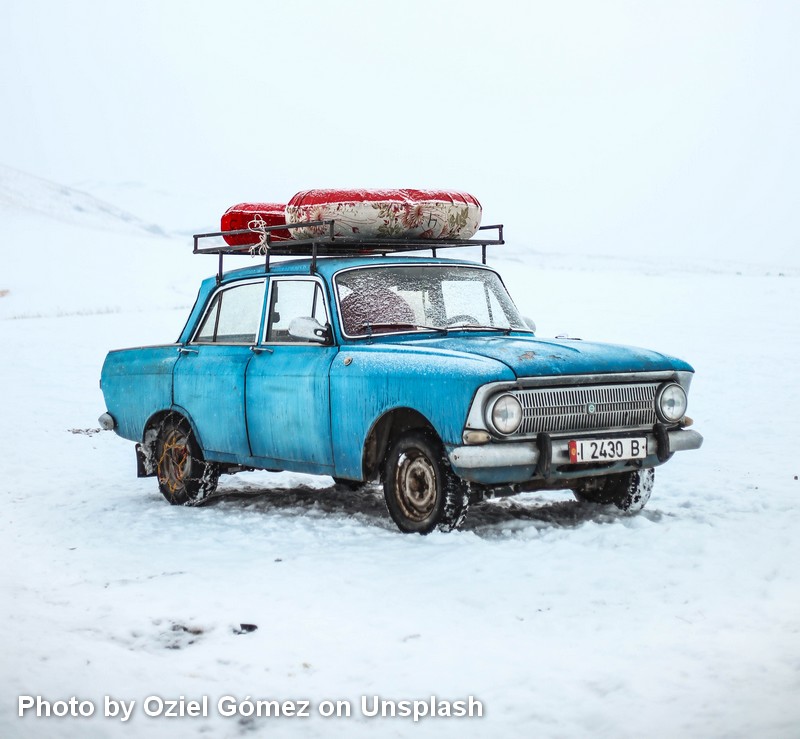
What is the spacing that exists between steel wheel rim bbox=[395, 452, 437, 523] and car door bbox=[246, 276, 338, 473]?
2.09 ft

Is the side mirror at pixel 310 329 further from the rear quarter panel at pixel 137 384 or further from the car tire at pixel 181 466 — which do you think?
the rear quarter panel at pixel 137 384

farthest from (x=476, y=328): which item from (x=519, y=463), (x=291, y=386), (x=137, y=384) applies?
(x=137, y=384)

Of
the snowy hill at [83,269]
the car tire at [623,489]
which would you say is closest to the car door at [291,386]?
the car tire at [623,489]

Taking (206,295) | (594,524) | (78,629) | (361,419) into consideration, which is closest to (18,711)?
(78,629)

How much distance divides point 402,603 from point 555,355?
1.99m

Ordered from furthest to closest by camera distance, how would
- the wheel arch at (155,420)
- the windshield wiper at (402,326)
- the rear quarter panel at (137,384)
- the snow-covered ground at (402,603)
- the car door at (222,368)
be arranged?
the rear quarter panel at (137,384) → the wheel arch at (155,420) → the car door at (222,368) → the windshield wiper at (402,326) → the snow-covered ground at (402,603)

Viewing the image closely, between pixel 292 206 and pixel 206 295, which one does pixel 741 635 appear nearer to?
pixel 292 206

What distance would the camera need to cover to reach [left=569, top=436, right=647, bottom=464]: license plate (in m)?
6.84

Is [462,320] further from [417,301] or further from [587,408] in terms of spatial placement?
[587,408]

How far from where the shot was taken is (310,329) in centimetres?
766

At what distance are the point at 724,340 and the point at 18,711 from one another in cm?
1839

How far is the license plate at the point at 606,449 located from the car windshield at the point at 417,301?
1.41 meters

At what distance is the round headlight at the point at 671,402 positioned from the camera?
24.3 ft

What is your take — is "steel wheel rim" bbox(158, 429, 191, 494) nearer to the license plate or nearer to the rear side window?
the rear side window
